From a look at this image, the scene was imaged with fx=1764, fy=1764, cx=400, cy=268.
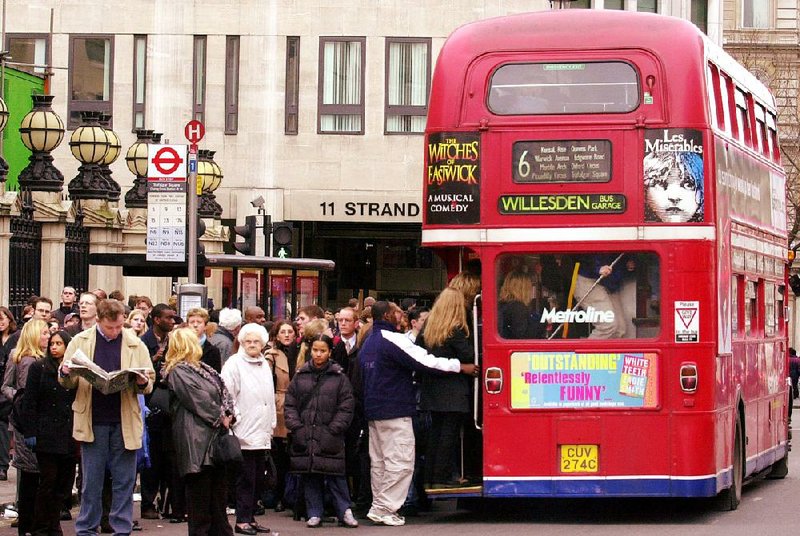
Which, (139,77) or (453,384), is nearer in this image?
(453,384)

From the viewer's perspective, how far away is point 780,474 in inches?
824

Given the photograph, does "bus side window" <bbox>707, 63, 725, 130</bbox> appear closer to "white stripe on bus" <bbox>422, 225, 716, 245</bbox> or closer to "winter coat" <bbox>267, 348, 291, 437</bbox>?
"white stripe on bus" <bbox>422, 225, 716, 245</bbox>

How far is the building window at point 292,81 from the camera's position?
45.8 metres

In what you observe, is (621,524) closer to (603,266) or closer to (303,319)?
(603,266)

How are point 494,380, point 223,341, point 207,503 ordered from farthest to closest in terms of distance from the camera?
point 223,341
point 494,380
point 207,503

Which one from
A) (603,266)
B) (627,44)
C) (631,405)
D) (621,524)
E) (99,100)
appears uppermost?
(99,100)

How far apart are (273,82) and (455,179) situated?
102 ft

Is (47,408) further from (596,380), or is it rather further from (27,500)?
(596,380)

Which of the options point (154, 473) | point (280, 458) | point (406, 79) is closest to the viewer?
point (154, 473)

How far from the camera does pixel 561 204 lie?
14891 mm

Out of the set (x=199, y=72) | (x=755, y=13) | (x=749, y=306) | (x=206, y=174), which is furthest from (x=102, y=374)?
(x=755, y=13)

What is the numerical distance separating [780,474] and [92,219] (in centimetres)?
1151

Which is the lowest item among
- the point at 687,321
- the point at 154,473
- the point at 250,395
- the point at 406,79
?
the point at 154,473

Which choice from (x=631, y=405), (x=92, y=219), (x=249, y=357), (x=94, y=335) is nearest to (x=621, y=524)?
(x=631, y=405)
